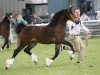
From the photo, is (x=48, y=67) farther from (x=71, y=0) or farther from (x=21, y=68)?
(x=71, y=0)

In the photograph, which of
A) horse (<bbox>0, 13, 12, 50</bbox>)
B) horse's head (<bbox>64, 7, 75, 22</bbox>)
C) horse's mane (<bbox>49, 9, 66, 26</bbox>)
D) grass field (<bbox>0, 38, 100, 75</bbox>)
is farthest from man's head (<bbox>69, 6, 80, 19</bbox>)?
horse (<bbox>0, 13, 12, 50</bbox>)

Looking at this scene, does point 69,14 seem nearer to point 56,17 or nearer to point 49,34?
point 56,17

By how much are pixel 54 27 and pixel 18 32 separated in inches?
70.6

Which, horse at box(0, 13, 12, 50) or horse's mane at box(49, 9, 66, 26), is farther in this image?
horse at box(0, 13, 12, 50)

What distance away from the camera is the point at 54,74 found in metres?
15.5

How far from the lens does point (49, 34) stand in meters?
17.7

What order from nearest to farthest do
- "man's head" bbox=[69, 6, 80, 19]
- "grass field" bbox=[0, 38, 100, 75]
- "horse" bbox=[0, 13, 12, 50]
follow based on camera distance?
"grass field" bbox=[0, 38, 100, 75] → "man's head" bbox=[69, 6, 80, 19] → "horse" bbox=[0, 13, 12, 50]

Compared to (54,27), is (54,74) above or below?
below

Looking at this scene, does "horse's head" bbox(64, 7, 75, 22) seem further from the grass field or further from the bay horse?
the grass field

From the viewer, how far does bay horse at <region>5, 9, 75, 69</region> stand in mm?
17516

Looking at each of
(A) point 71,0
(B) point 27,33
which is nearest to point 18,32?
(B) point 27,33

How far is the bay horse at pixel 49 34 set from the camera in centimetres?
Result: 1752

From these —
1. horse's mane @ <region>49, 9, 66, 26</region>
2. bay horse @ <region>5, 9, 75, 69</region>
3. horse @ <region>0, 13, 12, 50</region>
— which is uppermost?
horse's mane @ <region>49, 9, 66, 26</region>

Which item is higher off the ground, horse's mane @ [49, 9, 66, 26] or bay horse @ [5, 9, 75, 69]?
horse's mane @ [49, 9, 66, 26]
